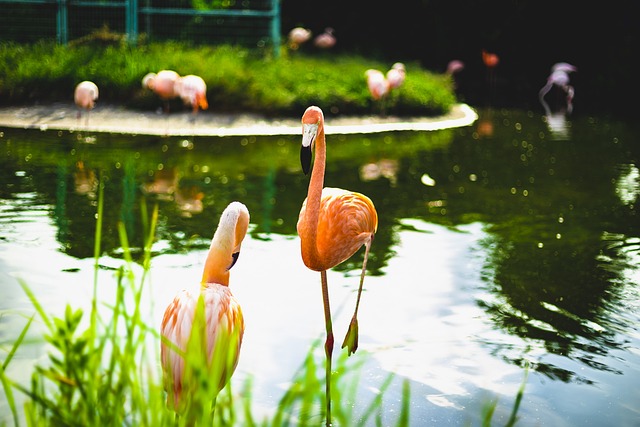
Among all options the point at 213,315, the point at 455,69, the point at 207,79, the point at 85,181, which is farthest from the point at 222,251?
the point at 455,69

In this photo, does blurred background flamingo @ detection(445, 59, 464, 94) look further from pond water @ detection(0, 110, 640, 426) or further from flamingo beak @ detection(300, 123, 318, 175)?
flamingo beak @ detection(300, 123, 318, 175)

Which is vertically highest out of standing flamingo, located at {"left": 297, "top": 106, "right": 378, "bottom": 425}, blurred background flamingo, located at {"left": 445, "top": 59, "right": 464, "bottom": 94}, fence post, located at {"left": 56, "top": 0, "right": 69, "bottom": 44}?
fence post, located at {"left": 56, "top": 0, "right": 69, "bottom": 44}

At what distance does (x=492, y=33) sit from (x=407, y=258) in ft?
44.2

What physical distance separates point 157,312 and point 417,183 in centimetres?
366

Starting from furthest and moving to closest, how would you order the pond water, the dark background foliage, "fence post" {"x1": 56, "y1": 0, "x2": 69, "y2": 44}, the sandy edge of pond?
the dark background foliage < "fence post" {"x1": 56, "y1": 0, "x2": 69, "y2": 44} < the sandy edge of pond < the pond water

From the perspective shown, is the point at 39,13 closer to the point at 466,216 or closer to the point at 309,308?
the point at 466,216

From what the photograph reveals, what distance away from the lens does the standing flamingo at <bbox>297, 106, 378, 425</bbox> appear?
126 inches

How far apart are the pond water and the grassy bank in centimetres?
149

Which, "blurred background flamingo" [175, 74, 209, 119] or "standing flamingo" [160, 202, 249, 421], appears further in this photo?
"blurred background flamingo" [175, 74, 209, 119]

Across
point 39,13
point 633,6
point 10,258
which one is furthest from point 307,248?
point 633,6

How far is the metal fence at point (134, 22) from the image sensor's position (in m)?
12.2

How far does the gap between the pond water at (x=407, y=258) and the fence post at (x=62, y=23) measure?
3.87 m

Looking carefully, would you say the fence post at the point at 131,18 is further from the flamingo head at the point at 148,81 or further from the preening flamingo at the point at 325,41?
the preening flamingo at the point at 325,41

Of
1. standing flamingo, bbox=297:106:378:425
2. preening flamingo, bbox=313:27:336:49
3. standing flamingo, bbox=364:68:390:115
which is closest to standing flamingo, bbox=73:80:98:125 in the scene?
standing flamingo, bbox=364:68:390:115
